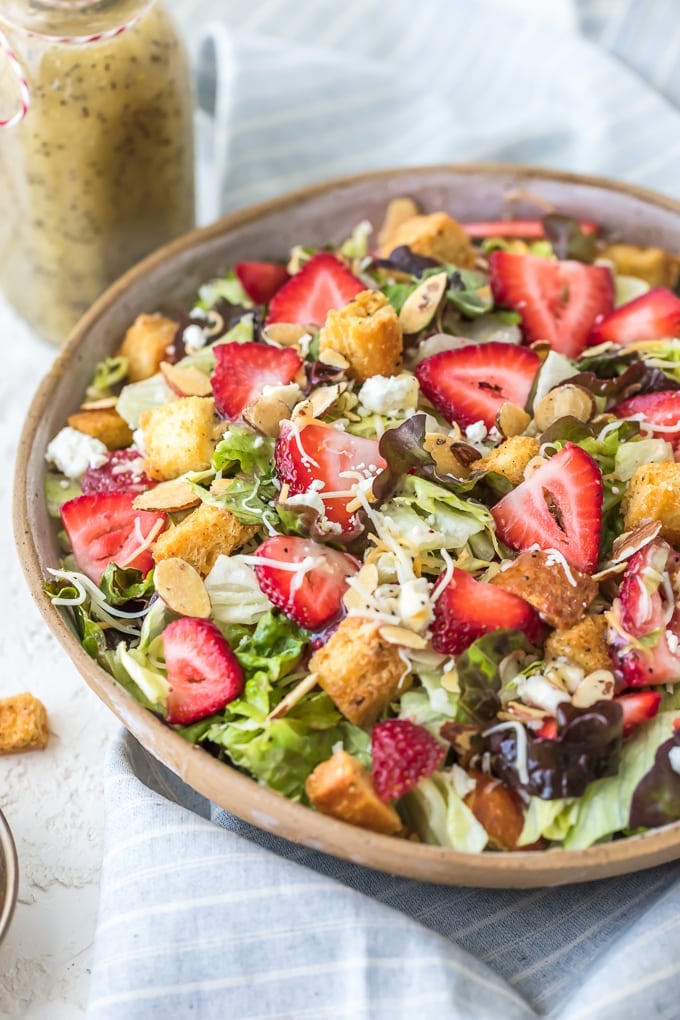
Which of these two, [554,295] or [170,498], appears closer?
[170,498]

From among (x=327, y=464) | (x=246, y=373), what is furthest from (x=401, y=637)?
(x=246, y=373)

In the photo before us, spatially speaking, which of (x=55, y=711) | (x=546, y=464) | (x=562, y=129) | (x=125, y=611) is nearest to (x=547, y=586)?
(x=546, y=464)

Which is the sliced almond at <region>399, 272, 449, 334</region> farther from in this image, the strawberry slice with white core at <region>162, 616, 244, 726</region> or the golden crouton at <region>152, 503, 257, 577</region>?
the strawberry slice with white core at <region>162, 616, 244, 726</region>

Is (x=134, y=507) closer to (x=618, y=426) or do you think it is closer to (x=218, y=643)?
(x=218, y=643)

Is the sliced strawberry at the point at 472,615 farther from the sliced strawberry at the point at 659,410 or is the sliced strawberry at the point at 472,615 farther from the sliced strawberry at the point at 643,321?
the sliced strawberry at the point at 643,321

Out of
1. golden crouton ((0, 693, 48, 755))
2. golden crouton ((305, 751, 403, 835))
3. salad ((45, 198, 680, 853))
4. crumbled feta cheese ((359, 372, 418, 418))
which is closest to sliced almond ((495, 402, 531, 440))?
salad ((45, 198, 680, 853))

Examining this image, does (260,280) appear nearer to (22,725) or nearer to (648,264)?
(648,264)
